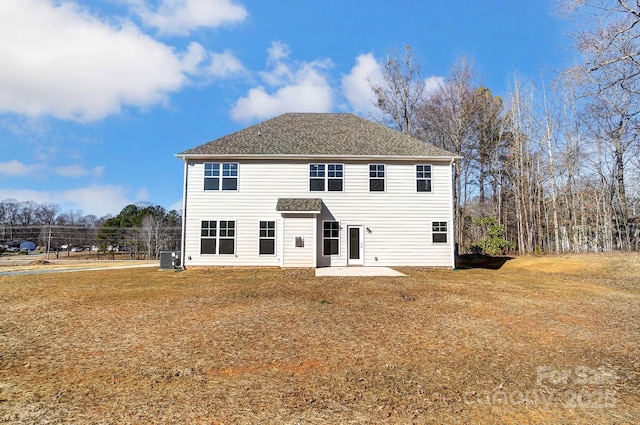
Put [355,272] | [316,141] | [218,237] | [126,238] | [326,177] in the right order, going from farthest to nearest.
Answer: [126,238] → [316,141] → [326,177] → [218,237] → [355,272]

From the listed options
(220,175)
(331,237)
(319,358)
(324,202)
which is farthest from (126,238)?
(319,358)

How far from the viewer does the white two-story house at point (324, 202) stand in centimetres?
1482

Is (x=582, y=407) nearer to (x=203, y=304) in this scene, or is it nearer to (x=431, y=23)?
(x=203, y=304)

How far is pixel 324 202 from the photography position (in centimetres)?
1520

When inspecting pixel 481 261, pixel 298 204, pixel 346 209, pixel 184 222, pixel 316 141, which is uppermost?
pixel 316 141

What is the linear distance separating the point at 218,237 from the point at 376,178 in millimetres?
7830

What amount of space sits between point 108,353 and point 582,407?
5.64 metres

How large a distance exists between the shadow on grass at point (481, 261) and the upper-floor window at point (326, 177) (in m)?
→ 8.23

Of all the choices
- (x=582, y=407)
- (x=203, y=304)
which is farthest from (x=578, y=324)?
(x=203, y=304)

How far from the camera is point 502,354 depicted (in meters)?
4.50

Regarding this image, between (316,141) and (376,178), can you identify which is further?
(316,141)

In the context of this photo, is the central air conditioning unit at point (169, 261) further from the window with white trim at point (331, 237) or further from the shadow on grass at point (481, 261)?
the shadow on grass at point (481, 261)

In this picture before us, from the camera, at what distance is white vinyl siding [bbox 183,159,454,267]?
14836 millimetres

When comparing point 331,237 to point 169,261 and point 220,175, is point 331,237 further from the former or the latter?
point 169,261
